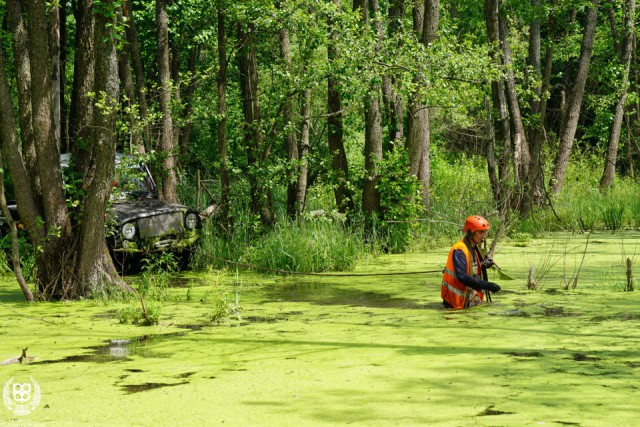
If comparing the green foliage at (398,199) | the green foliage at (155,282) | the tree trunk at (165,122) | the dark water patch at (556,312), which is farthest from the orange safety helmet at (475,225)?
the green foliage at (398,199)

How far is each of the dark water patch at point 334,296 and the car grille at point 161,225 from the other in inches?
73.3

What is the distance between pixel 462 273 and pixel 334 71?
671cm

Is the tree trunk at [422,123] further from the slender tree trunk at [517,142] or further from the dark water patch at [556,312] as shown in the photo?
the dark water patch at [556,312]

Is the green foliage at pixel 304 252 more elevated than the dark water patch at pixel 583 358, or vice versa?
the green foliage at pixel 304 252

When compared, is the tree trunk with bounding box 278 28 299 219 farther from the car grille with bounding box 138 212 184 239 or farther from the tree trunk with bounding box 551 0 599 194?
the tree trunk with bounding box 551 0 599 194

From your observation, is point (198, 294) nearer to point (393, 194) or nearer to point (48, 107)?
point (48, 107)

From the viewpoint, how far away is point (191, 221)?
43.6ft

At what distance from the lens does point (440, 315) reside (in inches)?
361

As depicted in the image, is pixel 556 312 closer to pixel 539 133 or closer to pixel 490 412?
pixel 490 412

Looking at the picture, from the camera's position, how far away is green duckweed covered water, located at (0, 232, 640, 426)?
540 cm

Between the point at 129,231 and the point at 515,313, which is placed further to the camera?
the point at 129,231

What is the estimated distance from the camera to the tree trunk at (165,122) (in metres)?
16.0

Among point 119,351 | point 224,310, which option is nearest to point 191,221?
point 224,310

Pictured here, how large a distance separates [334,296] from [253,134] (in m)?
5.83
